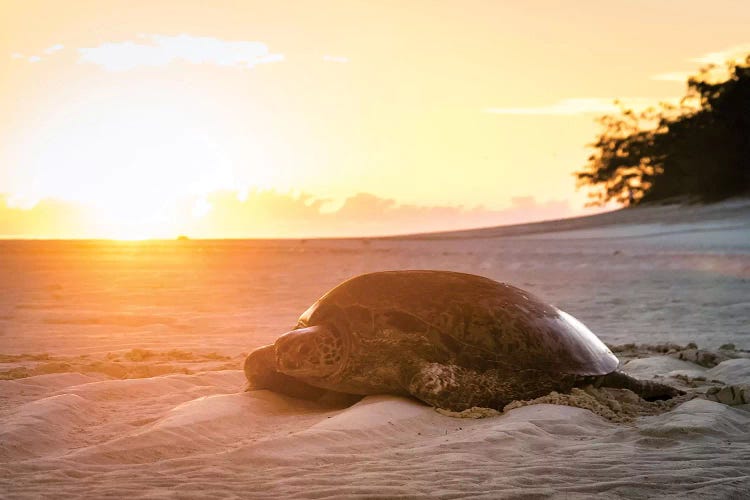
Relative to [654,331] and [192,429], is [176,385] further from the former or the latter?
[654,331]

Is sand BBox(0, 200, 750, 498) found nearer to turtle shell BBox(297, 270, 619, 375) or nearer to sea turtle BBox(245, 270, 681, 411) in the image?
sea turtle BBox(245, 270, 681, 411)

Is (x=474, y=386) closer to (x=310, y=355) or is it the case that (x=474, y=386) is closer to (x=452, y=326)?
(x=452, y=326)

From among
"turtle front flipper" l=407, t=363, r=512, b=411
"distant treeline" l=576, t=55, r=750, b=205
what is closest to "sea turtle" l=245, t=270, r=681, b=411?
"turtle front flipper" l=407, t=363, r=512, b=411

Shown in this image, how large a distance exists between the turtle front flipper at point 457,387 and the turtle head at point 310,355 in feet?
1.77

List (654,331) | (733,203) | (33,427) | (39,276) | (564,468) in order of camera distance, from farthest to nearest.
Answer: (733,203)
(39,276)
(654,331)
(33,427)
(564,468)

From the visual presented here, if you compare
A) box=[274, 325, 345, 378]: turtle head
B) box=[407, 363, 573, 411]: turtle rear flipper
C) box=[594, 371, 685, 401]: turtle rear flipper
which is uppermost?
box=[274, 325, 345, 378]: turtle head

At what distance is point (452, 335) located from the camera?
17.9 ft

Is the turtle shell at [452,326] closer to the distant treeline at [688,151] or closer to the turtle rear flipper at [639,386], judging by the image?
the turtle rear flipper at [639,386]

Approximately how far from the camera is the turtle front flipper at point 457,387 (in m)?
5.26

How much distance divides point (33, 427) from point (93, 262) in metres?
18.6

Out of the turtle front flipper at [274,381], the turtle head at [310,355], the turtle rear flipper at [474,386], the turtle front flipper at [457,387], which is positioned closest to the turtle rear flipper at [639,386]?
the turtle rear flipper at [474,386]

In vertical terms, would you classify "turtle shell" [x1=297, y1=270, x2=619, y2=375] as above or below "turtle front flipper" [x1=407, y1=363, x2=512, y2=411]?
above

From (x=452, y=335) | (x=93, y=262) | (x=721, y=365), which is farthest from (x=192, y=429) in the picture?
(x=93, y=262)

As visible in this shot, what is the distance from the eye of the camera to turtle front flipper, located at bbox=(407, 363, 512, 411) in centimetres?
526
